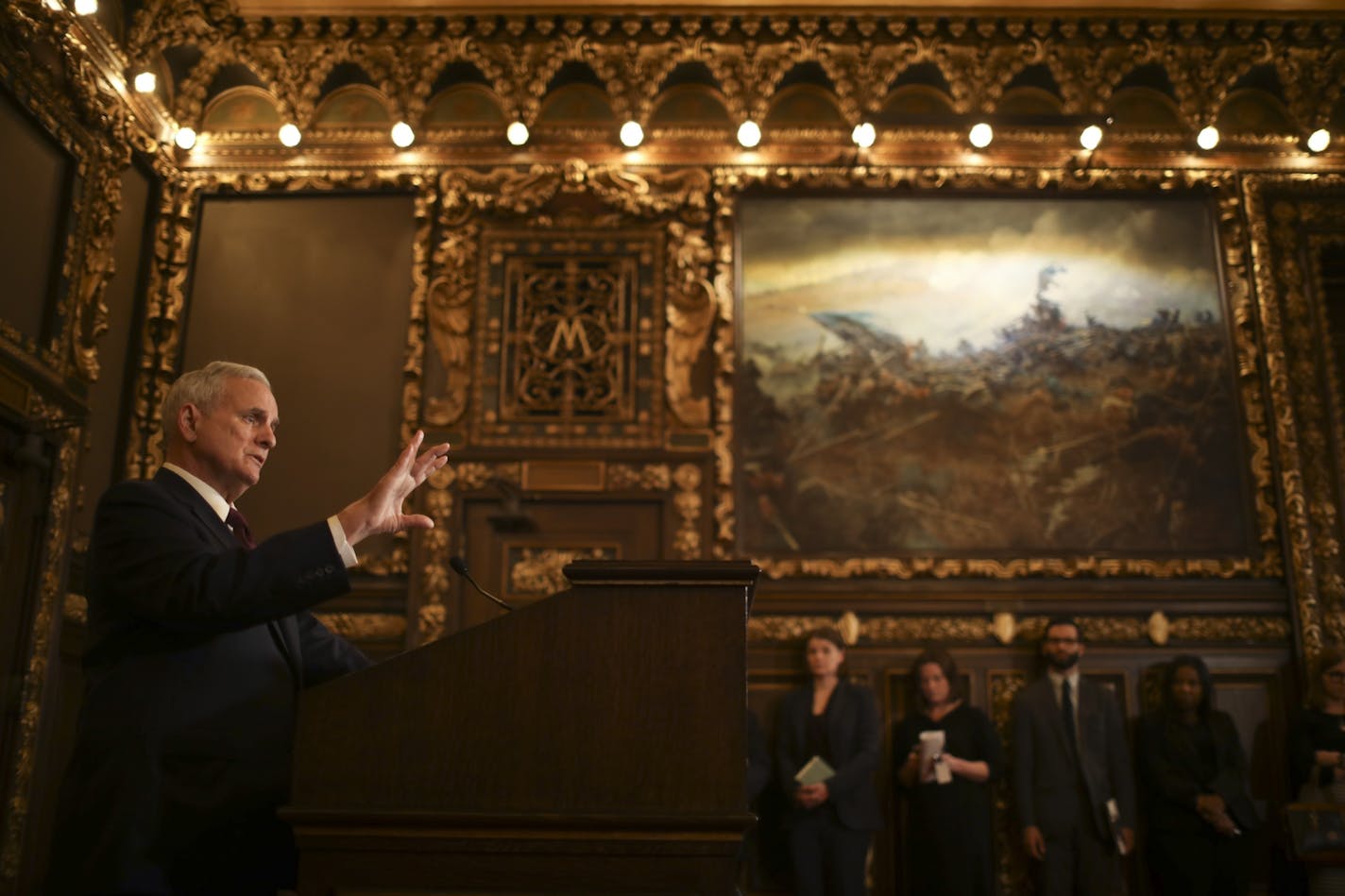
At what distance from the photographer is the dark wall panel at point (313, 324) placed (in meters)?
7.60

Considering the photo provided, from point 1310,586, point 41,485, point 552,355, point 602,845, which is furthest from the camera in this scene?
point 552,355

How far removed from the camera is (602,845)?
208cm

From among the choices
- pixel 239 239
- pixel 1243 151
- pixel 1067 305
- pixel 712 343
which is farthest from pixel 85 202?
pixel 1243 151

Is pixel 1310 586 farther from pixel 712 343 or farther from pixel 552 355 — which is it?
Result: pixel 552 355

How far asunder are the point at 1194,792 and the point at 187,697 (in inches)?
225

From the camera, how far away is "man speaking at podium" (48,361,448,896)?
7.20ft

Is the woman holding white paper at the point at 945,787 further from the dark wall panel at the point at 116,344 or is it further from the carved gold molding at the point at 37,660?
the dark wall panel at the point at 116,344

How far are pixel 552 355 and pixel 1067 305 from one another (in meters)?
3.27

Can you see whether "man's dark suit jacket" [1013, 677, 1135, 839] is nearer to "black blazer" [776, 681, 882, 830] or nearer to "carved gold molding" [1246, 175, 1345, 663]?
"black blazer" [776, 681, 882, 830]

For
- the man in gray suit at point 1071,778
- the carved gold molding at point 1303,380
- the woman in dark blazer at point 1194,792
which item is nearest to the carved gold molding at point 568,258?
the man in gray suit at point 1071,778

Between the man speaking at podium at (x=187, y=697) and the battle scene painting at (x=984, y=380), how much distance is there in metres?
5.27

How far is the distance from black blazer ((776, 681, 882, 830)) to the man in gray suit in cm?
81

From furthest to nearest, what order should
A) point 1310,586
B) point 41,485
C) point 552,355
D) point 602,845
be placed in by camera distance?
point 552,355 → point 1310,586 → point 41,485 → point 602,845

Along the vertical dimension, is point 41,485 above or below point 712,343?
below
